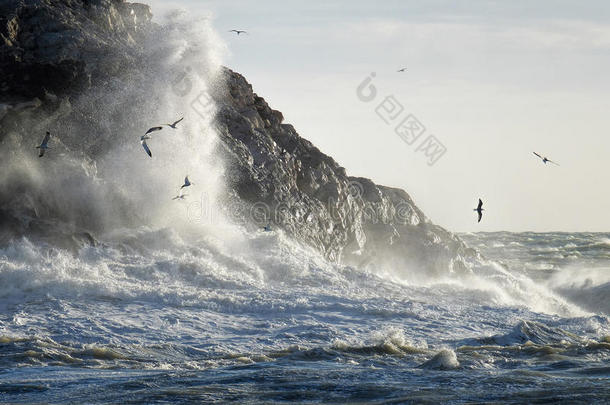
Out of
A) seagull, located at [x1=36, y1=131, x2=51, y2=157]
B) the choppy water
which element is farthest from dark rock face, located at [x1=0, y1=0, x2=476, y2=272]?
the choppy water

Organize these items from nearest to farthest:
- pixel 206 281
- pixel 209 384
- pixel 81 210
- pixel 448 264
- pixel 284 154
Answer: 1. pixel 209 384
2. pixel 206 281
3. pixel 81 210
4. pixel 284 154
5. pixel 448 264

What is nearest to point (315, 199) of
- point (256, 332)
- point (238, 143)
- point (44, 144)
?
point (238, 143)

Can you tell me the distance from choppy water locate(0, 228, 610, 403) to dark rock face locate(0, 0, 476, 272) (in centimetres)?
117

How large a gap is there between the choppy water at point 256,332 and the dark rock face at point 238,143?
3.83ft

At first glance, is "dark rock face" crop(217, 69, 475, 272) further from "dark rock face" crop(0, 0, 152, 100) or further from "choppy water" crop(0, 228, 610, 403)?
"dark rock face" crop(0, 0, 152, 100)

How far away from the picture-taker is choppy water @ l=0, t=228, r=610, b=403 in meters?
10.8

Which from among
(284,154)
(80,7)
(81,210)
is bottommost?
(81,210)

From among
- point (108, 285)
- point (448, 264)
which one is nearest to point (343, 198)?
point (448, 264)

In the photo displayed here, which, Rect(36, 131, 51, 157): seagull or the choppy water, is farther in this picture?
Rect(36, 131, 51, 157): seagull

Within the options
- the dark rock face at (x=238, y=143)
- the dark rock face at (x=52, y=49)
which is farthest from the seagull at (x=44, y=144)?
the dark rock face at (x=52, y=49)

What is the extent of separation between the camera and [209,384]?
10914 millimetres

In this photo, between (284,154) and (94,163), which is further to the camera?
(284,154)

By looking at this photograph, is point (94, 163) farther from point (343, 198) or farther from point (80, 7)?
point (343, 198)

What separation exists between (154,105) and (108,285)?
596cm
